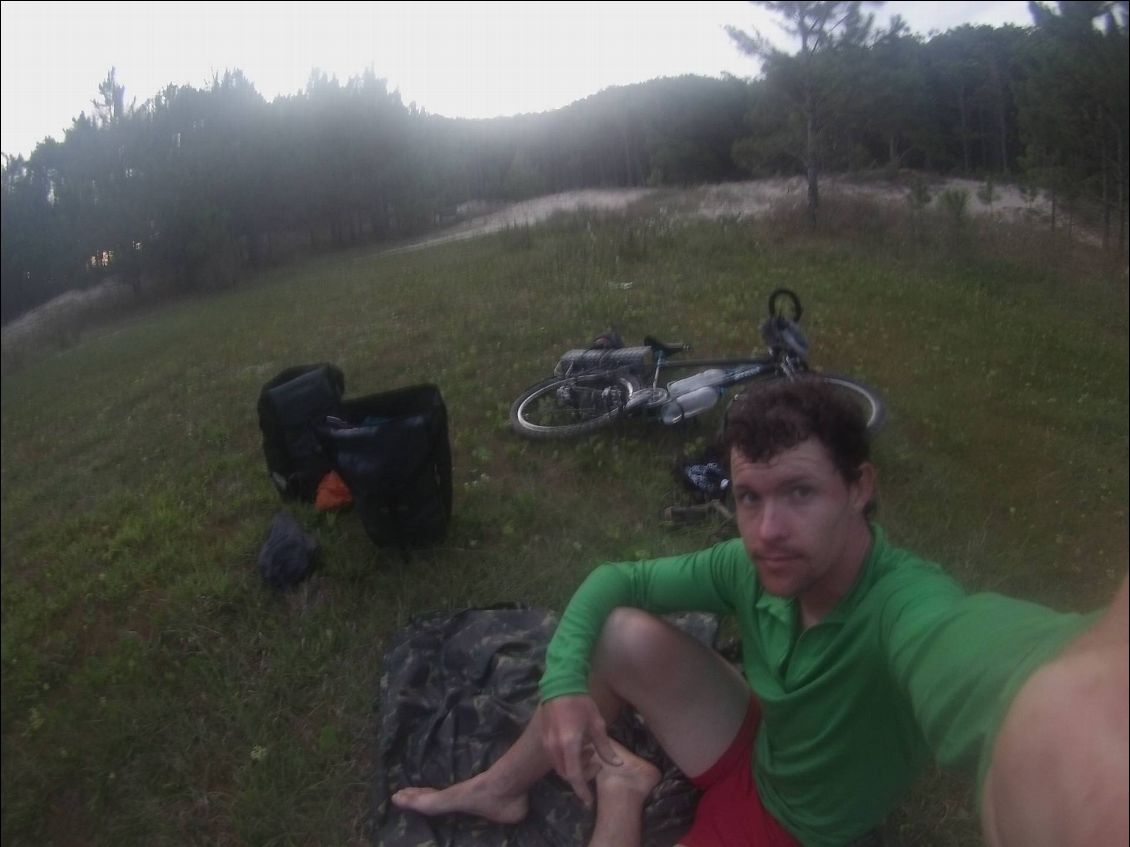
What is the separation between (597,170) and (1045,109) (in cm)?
958

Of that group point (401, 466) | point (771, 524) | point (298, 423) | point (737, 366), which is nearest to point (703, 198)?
point (737, 366)

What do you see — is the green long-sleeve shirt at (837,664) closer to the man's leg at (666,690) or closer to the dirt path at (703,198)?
the man's leg at (666,690)

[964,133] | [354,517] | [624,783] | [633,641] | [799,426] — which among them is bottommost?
[624,783]

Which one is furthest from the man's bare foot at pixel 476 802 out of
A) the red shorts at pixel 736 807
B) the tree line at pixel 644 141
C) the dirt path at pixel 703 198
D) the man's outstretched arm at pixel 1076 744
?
the dirt path at pixel 703 198

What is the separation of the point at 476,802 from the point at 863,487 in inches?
53.8

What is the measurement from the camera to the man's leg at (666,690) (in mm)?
1934

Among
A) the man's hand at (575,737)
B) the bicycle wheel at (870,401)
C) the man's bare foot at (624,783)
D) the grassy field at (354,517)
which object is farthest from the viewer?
the bicycle wheel at (870,401)

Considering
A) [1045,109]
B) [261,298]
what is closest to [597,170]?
[261,298]

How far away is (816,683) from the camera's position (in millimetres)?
1604

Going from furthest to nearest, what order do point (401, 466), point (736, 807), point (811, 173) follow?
point (811, 173)
point (401, 466)
point (736, 807)

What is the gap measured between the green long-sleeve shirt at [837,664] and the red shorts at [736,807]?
0.11 ft

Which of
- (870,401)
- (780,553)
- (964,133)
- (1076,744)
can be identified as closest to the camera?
(1076,744)

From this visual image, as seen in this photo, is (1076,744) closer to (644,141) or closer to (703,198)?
(644,141)

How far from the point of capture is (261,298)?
29.4ft
